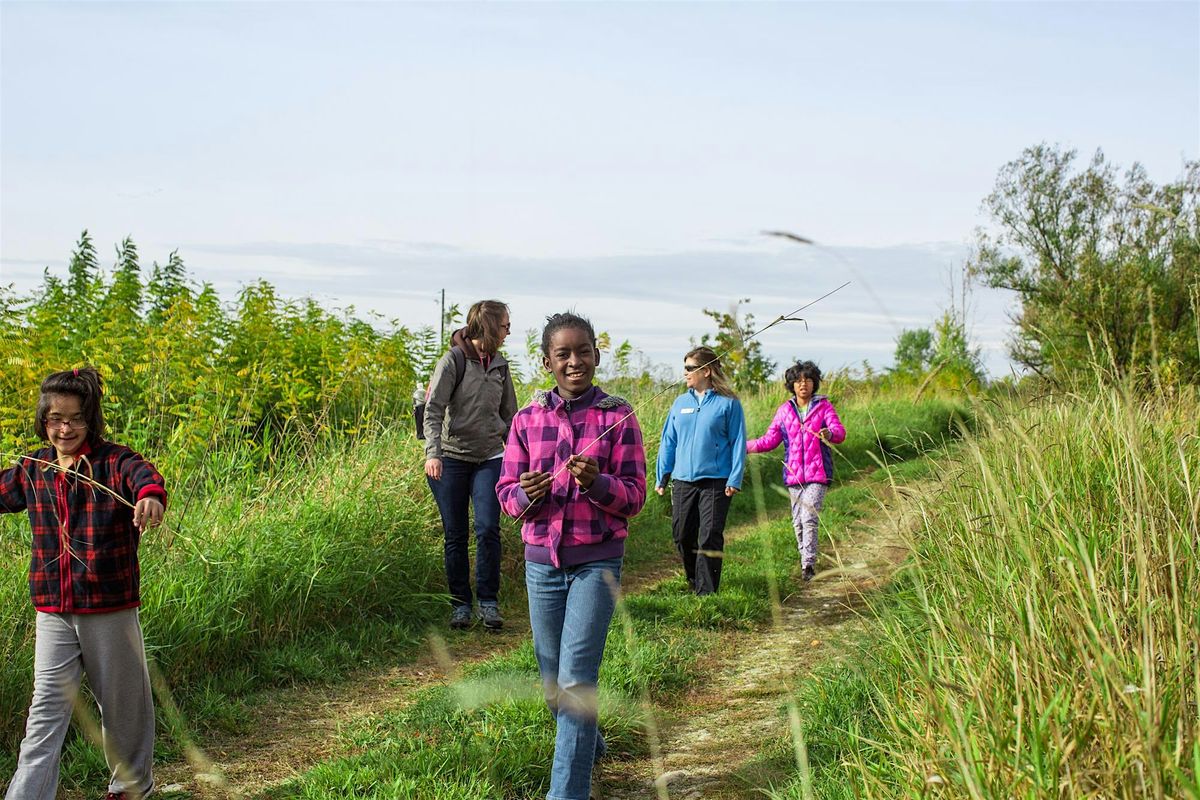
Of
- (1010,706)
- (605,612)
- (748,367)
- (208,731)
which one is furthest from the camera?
(748,367)

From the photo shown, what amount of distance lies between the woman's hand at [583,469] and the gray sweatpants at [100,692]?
80.0 inches

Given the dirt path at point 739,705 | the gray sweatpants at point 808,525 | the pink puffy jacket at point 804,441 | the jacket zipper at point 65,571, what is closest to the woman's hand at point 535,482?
the dirt path at point 739,705

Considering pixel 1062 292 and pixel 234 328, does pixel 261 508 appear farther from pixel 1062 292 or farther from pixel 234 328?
pixel 1062 292

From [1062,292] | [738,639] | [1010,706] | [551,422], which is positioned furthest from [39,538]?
[1062,292]

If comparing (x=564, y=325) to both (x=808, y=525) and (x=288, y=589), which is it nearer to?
(x=288, y=589)

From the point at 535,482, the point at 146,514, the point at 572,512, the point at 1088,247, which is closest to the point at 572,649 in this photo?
the point at 572,512

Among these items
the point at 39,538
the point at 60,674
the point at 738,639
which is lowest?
the point at 738,639

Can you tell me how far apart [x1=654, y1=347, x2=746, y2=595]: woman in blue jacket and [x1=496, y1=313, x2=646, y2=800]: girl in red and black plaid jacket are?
136 inches

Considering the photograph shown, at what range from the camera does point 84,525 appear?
430 centimetres

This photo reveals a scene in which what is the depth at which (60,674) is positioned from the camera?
13.7 ft

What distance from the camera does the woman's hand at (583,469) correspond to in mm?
3908

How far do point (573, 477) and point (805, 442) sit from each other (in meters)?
5.00

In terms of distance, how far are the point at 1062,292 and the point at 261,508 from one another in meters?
28.5

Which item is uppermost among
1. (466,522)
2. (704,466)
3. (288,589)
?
(704,466)
